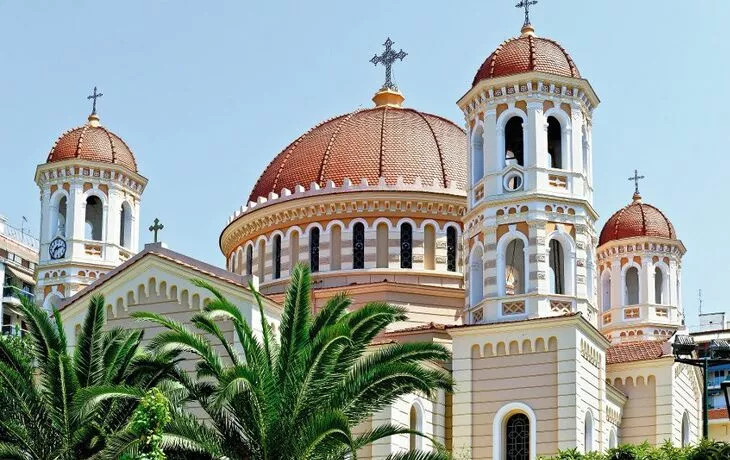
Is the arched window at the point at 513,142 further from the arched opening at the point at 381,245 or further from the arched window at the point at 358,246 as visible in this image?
the arched window at the point at 358,246

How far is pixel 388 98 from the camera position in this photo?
52.0m

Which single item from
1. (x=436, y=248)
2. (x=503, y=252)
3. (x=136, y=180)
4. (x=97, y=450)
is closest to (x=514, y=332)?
(x=503, y=252)

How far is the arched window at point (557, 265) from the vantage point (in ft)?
130

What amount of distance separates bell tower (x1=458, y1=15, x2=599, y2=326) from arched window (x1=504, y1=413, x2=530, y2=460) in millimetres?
2650

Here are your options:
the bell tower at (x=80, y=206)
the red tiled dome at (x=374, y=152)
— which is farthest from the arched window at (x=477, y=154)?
the bell tower at (x=80, y=206)

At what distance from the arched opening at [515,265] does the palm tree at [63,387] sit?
40.8ft

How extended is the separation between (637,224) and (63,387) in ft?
99.7

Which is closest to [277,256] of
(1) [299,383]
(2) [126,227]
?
(2) [126,227]

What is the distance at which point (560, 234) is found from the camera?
39.2 metres

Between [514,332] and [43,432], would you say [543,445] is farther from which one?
[43,432]

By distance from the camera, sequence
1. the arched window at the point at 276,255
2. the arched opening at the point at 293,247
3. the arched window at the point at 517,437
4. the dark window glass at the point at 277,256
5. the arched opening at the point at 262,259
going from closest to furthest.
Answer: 1. the arched window at the point at 517,437
2. the arched opening at the point at 293,247
3. the dark window glass at the point at 277,256
4. the arched window at the point at 276,255
5. the arched opening at the point at 262,259

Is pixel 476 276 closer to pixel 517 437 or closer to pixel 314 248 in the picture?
pixel 517 437

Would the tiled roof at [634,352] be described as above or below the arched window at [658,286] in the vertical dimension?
below

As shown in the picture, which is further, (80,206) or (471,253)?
(80,206)
